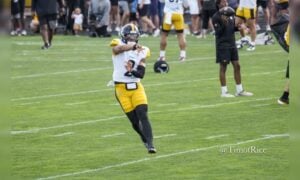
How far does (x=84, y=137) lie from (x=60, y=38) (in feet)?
67.5

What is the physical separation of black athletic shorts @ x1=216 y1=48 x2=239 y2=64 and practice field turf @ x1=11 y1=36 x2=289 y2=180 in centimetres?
74

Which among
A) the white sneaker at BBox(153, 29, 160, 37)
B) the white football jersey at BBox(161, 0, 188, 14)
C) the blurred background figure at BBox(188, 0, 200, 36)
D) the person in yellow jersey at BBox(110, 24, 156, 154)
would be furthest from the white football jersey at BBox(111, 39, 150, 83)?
the white sneaker at BBox(153, 29, 160, 37)

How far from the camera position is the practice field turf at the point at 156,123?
8273 millimetres

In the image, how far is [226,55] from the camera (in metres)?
15.0

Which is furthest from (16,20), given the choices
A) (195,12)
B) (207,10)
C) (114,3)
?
(207,10)

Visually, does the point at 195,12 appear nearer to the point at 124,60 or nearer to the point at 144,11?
the point at 144,11

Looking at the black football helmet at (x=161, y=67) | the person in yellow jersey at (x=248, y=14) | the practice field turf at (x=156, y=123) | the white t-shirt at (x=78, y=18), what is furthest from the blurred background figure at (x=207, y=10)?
the black football helmet at (x=161, y=67)

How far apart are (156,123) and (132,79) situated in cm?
303

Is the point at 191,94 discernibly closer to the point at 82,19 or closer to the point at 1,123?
the point at 1,123

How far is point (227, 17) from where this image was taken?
15.1 m

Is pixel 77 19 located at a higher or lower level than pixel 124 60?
lower

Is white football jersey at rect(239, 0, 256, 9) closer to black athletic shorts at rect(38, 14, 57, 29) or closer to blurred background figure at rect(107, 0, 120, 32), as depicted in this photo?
black athletic shorts at rect(38, 14, 57, 29)

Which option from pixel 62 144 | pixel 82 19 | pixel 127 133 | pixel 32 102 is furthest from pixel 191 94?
pixel 82 19

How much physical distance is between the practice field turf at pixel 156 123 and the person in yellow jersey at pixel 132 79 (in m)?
0.35
